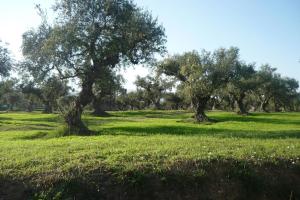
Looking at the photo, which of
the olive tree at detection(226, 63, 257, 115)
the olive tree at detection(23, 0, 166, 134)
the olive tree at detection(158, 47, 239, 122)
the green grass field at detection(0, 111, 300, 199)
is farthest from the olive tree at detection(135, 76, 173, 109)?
the green grass field at detection(0, 111, 300, 199)

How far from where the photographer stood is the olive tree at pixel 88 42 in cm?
3144

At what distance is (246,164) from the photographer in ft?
48.3

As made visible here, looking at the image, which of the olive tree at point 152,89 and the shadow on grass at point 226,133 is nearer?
the shadow on grass at point 226,133

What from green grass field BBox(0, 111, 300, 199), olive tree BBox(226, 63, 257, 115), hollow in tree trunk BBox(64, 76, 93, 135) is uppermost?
olive tree BBox(226, 63, 257, 115)

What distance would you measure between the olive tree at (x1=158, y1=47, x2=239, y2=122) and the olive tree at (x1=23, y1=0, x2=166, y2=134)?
21468 millimetres

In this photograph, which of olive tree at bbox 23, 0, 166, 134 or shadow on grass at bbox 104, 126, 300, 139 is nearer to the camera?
shadow on grass at bbox 104, 126, 300, 139

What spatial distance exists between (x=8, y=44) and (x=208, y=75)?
86.1 ft

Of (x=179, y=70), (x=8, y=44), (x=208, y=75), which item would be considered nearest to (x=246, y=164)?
(x=8, y=44)

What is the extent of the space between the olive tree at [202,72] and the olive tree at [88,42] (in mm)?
21468

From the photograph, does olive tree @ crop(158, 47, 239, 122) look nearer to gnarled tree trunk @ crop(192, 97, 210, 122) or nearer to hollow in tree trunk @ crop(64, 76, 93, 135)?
gnarled tree trunk @ crop(192, 97, 210, 122)

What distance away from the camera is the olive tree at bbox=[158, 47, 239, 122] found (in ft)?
180

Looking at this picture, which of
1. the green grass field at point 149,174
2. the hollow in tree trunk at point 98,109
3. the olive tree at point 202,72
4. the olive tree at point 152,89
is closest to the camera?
the green grass field at point 149,174

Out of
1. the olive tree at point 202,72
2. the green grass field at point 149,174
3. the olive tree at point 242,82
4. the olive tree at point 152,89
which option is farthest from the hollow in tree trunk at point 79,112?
A: the olive tree at point 152,89

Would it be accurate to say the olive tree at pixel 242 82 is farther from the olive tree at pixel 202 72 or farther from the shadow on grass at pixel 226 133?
the shadow on grass at pixel 226 133
